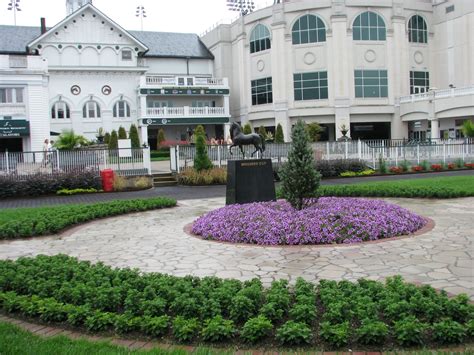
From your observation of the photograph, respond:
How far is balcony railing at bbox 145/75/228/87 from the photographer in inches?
2109

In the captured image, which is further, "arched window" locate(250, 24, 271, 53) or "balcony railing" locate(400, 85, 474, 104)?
"arched window" locate(250, 24, 271, 53)

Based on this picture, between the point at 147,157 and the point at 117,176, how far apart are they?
2.77 metres

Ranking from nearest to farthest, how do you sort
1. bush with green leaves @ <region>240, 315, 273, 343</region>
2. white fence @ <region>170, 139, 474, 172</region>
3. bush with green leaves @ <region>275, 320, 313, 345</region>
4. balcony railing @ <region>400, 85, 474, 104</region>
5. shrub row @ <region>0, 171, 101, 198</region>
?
bush with green leaves @ <region>275, 320, 313, 345</region>, bush with green leaves @ <region>240, 315, 273, 343</region>, shrub row @ <region>0, 171, 101, 198</region>, white fence @ <region>170, 139, 474, 172</region>, balcony railing @ <region>400, 85, 474, 104</region>

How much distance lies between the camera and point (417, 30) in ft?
183

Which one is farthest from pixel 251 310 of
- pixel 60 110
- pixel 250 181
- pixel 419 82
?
pixel 419 82

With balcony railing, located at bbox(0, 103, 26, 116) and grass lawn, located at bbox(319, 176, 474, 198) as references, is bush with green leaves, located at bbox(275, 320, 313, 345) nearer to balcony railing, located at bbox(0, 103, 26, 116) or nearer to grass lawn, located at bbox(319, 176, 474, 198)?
grass lawn, located at bbox(319, 176, 474, 198)

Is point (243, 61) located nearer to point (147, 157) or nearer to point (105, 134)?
point (105, 134)

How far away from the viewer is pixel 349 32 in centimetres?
5316

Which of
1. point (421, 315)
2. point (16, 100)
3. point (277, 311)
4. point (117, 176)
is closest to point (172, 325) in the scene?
point (277, 311)

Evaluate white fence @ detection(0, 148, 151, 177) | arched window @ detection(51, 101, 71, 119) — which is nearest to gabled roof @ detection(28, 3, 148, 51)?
arched window @ detection(51, 101, 71, 119)

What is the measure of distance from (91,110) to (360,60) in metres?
28.6

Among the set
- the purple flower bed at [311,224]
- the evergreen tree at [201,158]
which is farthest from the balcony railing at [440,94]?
the purple flower bed at [311,224]

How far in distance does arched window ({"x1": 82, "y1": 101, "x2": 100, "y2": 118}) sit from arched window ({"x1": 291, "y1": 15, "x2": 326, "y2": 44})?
21997 millimetres

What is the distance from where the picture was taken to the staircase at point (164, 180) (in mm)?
26906
